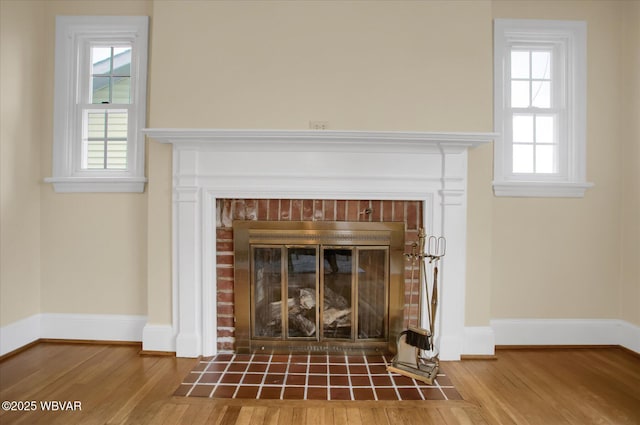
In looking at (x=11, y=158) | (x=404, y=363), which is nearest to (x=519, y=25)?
(x=404, y=363)

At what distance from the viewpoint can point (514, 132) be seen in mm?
3055

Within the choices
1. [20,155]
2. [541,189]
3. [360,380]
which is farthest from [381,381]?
Answer: [20,155]

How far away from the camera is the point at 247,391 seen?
2.19 meters

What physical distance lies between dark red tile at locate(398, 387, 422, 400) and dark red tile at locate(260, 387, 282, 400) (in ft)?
2.22

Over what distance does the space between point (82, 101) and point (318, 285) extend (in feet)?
7.56

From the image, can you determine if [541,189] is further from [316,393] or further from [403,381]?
[316,393]

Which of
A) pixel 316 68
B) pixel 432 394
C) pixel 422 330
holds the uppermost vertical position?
pixel 316 68

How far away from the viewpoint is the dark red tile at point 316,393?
6.94 ft

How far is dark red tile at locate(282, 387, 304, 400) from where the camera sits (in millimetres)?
2113

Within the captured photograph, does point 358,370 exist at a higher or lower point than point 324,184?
lower

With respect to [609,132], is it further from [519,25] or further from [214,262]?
[214,262]

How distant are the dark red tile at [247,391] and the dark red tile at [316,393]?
0.29 metres

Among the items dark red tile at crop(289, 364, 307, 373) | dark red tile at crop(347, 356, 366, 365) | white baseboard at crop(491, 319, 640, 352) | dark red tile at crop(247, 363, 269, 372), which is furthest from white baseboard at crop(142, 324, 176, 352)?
white baseboard at crop(491, 319, 640, 352)

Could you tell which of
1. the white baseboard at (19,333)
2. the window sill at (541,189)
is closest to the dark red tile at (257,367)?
the white baseboard at (19,333)
